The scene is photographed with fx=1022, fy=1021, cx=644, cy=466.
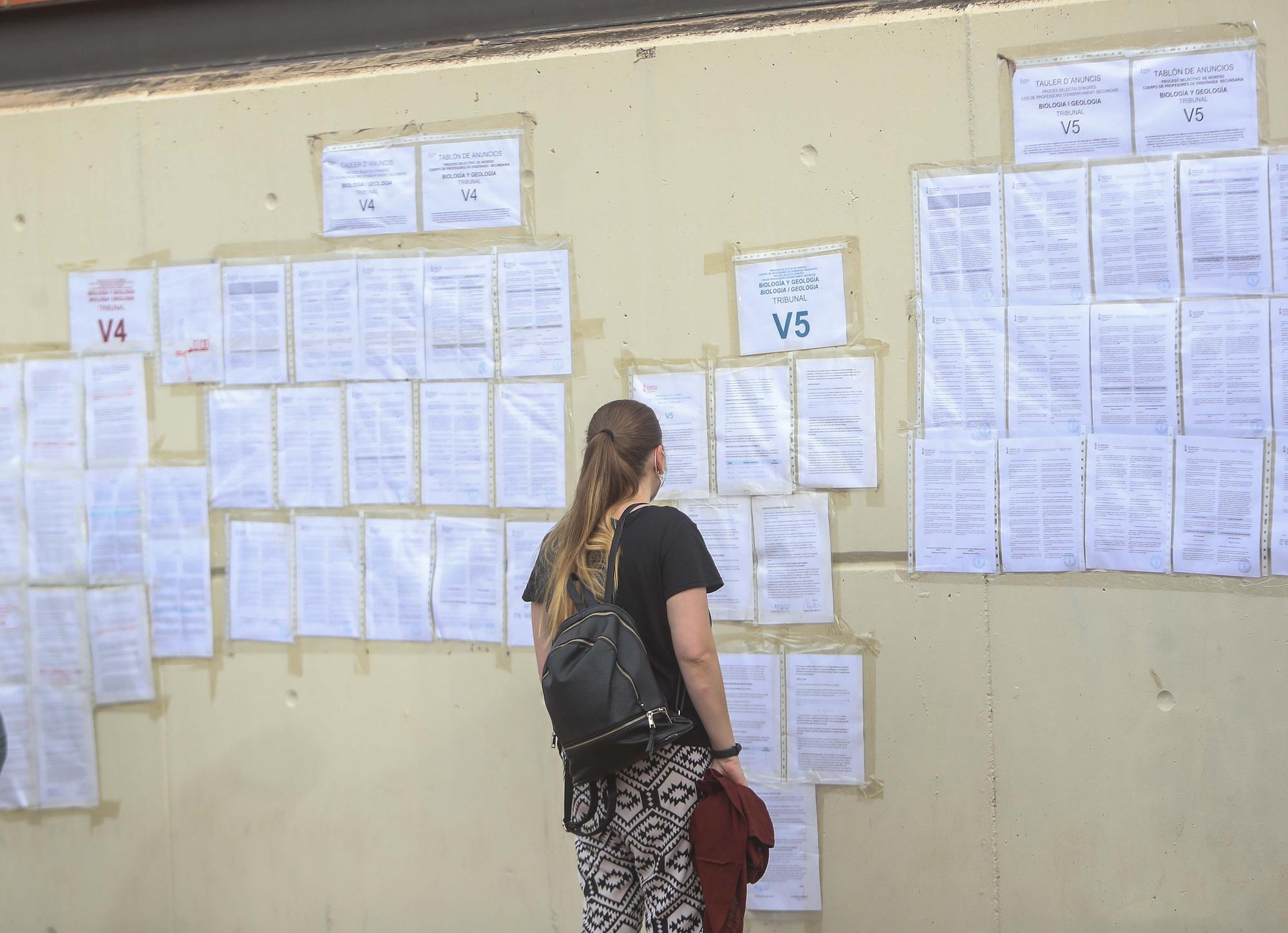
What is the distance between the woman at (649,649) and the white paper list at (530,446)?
2.91ft

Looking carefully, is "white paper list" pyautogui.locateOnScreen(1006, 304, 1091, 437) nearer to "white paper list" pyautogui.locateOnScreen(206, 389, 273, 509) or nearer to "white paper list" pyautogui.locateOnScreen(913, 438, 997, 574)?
"white paper list" pyautogui.locateOnScreen(913, 438, 997, 574)

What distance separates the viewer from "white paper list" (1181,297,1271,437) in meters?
2.90

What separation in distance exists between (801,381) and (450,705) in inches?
61.1

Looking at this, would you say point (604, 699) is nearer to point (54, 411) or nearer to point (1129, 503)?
point (1129, 503)

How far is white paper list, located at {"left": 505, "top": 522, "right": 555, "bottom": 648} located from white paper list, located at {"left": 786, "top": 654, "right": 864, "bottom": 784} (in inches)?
33.9

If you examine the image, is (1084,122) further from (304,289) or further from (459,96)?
(304,289)

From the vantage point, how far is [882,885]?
309cm

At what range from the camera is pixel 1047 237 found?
9.87ft

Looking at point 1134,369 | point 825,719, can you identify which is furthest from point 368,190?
point 1134,369

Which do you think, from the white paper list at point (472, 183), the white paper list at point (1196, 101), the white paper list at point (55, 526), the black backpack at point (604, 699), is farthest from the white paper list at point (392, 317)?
the white paper list at point (1196, 101)

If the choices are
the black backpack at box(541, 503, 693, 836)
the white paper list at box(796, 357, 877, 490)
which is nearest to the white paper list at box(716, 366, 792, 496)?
the white paper list at box(796, 357, 877, 490)

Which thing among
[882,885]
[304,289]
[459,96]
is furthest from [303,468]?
[882,885]

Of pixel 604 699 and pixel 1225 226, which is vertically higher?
pixel 1225 226

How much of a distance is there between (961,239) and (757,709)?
61.1 inches
